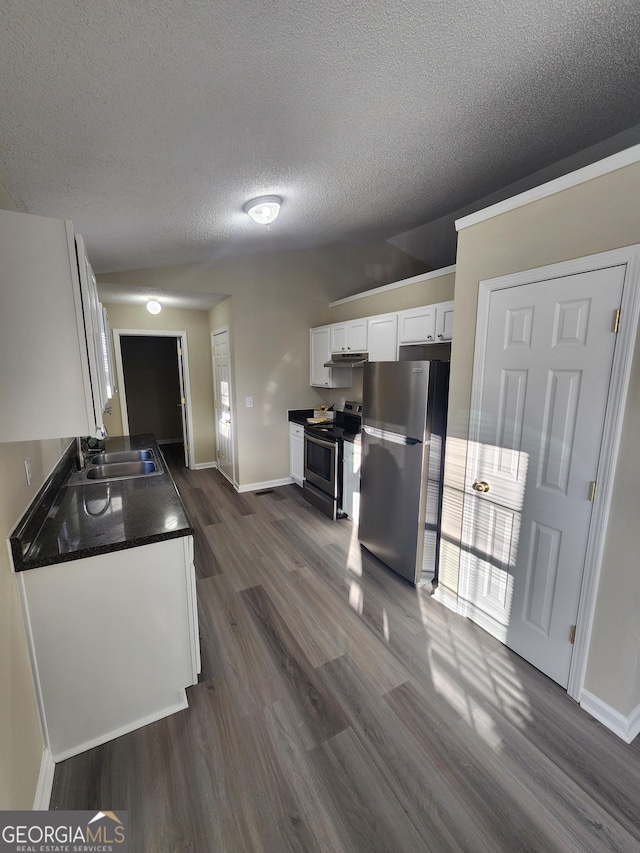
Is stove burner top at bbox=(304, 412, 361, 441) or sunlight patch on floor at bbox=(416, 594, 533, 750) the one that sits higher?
stove burner top at bbox=(304, 412, 361, 441)

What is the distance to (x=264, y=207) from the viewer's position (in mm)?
2232

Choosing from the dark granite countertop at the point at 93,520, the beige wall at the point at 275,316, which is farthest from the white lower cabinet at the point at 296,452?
the dark granite countertop at the point at 93,520

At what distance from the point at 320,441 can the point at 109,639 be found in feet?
8.55

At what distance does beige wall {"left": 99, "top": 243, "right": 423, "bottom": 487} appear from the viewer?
4.17m

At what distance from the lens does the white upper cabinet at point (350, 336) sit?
3732mm

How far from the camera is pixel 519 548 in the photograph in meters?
1.96

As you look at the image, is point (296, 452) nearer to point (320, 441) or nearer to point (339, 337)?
point (320, 441)

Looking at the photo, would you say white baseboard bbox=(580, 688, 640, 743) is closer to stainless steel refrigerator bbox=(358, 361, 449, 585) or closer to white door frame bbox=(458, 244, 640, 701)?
white door frame bbox=(458, 244, 640, 701)

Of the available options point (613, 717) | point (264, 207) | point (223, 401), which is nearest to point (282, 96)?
point (264, 207)

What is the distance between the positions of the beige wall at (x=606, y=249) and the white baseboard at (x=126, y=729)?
6.43 ft

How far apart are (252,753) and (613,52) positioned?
3.15m

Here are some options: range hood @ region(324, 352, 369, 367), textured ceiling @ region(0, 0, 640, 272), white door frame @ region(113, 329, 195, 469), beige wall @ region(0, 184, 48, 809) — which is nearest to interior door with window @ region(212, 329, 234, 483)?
white door frame @ region(113, 329, 195, 469)

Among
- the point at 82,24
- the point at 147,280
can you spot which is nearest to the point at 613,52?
the point at 82,24

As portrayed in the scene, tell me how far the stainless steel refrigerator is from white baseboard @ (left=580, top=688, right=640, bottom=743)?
3.52ft
